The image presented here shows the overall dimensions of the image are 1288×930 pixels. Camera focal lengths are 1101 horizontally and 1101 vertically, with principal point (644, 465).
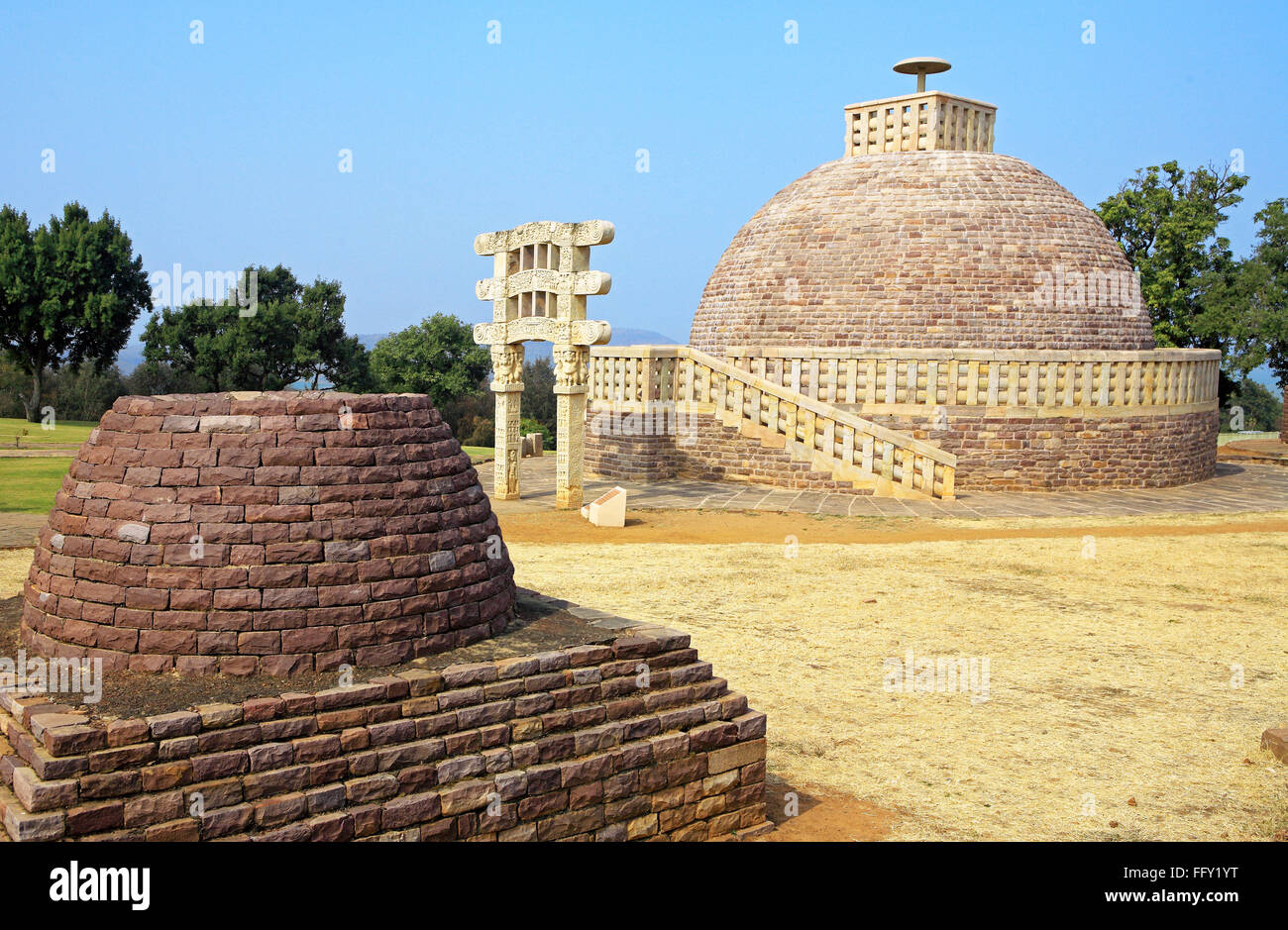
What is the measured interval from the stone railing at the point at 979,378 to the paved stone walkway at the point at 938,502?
1.62 metres

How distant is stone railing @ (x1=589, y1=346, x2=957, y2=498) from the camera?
18.0 meters

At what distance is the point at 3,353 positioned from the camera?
38719 millimetres

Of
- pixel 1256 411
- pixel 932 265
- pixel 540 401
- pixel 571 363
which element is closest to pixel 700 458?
pixel 571 363

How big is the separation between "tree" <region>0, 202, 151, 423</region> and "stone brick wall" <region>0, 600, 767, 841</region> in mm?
35107

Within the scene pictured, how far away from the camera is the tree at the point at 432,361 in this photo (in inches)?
1747

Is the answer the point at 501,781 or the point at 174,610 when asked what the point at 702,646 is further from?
the point at 174,610

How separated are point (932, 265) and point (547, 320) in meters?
8.20

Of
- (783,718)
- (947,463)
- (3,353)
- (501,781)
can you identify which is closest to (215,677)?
(501,781)

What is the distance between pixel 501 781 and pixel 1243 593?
9552 mm

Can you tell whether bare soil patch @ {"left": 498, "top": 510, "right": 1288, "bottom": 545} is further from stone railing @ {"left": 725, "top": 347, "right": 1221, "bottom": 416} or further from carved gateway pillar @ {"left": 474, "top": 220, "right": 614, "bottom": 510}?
stone railing @ {"left": 725, "top": 347, "right": 1221, "bottom": 416}

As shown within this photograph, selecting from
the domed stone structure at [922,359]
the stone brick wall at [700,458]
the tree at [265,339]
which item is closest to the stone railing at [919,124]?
the domed stone structure at [922,359]

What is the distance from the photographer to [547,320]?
15.7 meters

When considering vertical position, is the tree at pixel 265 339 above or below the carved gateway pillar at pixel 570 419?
above

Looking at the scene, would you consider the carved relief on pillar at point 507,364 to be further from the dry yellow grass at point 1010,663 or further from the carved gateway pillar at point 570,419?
the dry yellow grass at point 1010,663
